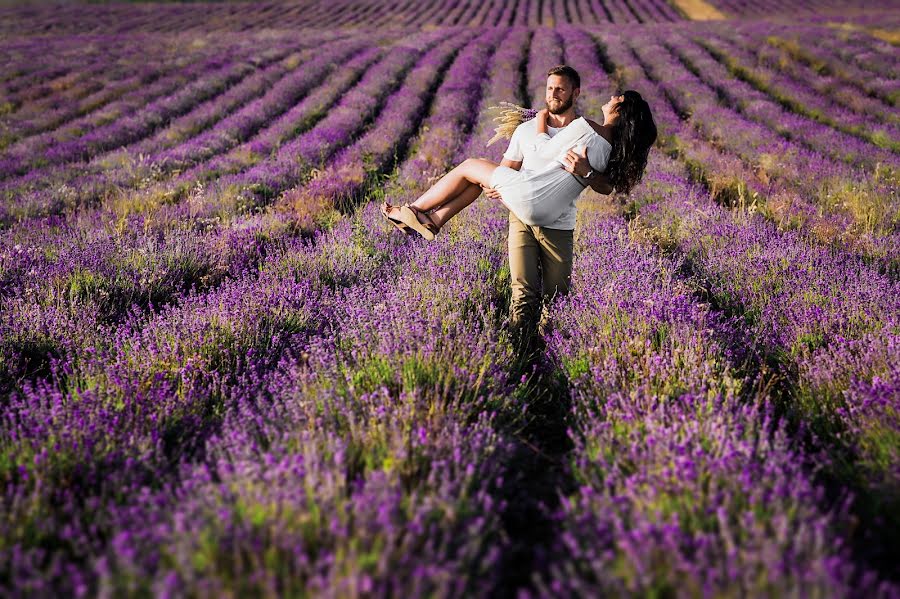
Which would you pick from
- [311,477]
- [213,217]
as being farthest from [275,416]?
[213,217]

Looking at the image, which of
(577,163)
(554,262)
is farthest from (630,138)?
(554,262)

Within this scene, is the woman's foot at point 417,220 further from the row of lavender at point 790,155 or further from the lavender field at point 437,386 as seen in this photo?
the row of lavender at point 790,155

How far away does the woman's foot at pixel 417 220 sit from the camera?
3279 millimetres

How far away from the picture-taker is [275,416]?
2.17 meters

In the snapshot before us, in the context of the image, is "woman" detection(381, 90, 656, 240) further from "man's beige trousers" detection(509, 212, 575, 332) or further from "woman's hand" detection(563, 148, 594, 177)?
"man's beige trousers" detection(509, 212, 575, 332)

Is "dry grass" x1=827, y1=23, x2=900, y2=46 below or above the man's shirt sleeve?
above

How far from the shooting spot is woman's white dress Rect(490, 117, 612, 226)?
2.91 meters

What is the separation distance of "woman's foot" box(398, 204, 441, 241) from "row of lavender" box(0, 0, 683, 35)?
29956mm

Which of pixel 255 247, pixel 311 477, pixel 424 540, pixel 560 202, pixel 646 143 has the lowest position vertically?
pixel 255 247

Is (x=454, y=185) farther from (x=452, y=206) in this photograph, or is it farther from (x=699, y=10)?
(x=699, y=10)

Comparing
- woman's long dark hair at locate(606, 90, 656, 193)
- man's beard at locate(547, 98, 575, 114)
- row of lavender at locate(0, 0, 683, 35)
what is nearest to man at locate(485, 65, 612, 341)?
man's beard at locate(547, 98, 575, 114)

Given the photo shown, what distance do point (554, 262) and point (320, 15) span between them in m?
38.1

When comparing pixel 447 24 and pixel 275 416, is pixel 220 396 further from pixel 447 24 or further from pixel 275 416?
pixel 447 24

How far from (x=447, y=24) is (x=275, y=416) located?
109 ft
